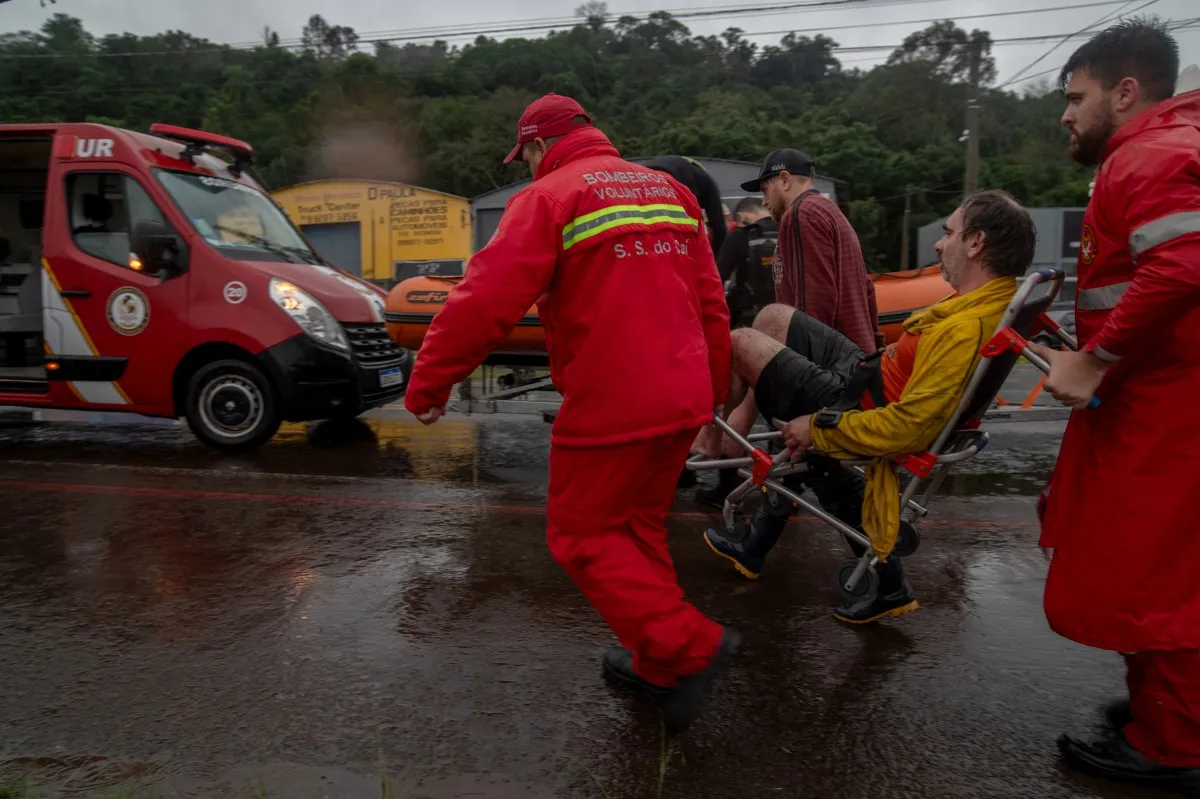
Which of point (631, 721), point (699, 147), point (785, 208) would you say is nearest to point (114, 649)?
point (631, 721)

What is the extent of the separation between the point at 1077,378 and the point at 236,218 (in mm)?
6202

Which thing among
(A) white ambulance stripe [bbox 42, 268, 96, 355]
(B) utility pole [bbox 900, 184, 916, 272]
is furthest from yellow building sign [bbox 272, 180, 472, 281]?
(A) white ambulance stripe [bbox 42, 268, 96, 355]

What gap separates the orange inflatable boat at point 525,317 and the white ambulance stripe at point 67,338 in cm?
205

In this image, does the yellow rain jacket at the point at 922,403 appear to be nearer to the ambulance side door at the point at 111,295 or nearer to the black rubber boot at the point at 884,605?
the black rubber boot at the point at 884,605

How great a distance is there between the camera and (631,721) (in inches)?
109

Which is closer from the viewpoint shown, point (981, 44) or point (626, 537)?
point (626, 537)

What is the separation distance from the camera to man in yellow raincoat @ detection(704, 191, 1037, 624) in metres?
2.95

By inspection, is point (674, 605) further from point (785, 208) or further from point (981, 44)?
point (981, 44)

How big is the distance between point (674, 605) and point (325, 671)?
4.21 ft

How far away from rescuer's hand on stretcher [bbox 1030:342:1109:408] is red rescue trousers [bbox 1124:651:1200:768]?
68 cm

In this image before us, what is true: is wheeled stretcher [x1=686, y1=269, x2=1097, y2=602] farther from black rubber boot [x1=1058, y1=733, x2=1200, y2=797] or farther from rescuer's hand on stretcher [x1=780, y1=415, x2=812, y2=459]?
black rubber boot [x1=1058, y1=733, x2=1200, y2=797]

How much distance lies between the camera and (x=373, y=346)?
22.4 ft

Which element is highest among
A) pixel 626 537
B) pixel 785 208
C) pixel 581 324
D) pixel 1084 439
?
pixel 785 208

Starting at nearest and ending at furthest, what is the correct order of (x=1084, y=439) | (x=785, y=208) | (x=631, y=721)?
(x=1084, y=439), (x=631, y=721), (x=785, y=208)
